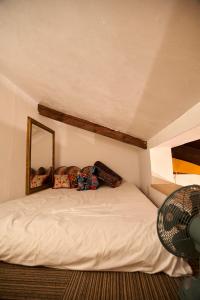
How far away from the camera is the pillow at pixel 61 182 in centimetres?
268

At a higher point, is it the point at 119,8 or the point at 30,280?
the point at 119,8

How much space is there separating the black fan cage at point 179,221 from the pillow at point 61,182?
6.88 ft

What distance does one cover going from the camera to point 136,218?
3.80ft

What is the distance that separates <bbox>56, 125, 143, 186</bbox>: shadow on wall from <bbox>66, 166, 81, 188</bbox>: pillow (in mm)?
217

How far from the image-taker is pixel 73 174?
288cm

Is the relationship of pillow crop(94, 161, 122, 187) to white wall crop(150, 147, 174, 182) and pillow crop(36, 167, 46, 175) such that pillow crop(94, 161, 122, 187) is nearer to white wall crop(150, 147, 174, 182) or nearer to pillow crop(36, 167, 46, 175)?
white wall crop(150, 147, 174, 182)

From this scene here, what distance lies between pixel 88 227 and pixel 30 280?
422mm

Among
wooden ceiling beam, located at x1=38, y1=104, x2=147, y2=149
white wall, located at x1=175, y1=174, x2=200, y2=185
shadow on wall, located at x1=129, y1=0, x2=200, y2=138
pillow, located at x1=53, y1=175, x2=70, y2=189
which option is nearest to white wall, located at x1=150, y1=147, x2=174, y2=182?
wooden ceiling beam, located at x1=38, y1=104, x2=147, y2=149

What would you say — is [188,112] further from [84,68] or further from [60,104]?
[60,104]

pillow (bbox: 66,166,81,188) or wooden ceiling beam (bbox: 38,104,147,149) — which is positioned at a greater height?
wooden ceiling beam (bbox: 38,104,147,149)

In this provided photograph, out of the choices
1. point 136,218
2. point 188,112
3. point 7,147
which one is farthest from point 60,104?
point 136,218

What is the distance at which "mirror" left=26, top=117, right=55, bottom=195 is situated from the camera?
2.25 meters

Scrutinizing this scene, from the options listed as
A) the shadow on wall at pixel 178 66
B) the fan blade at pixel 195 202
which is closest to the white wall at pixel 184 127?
the shadow on wall at pixel 178 66

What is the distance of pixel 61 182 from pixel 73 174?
27 cm
